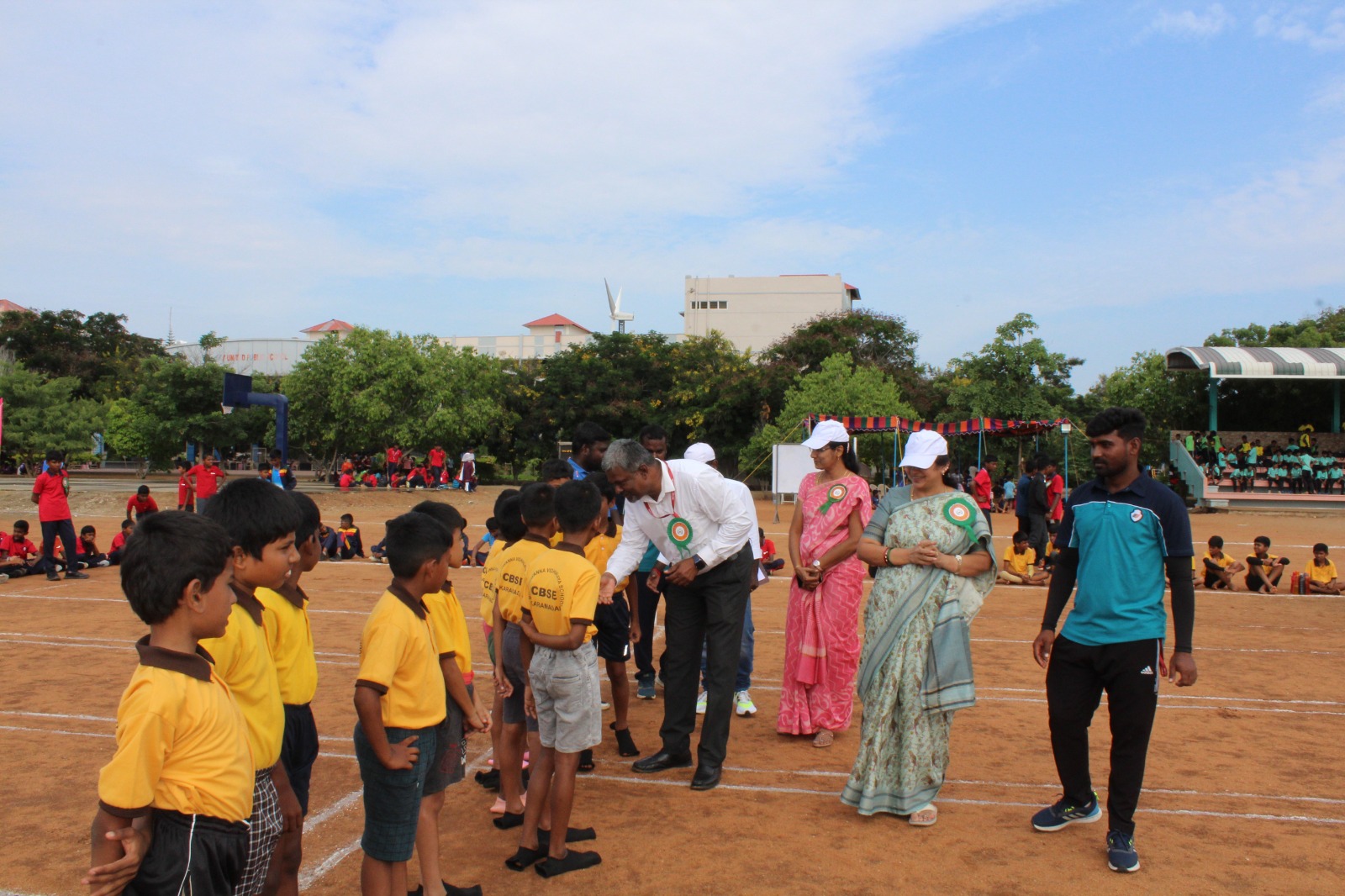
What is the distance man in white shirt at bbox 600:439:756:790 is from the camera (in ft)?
16.3

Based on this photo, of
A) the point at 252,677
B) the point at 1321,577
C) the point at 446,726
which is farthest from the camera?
the point at 1321,577

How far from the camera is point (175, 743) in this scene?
2.14m

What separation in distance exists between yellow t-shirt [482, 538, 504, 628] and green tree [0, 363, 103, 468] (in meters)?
39.0

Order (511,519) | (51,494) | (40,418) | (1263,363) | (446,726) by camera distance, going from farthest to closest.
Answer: (40,418), (1263,363), (51,494), (511,519), (446,726)

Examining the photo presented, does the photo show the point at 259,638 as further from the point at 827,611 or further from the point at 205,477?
the point at 205,477

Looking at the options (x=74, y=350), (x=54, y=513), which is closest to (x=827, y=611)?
(x=54, y=513)

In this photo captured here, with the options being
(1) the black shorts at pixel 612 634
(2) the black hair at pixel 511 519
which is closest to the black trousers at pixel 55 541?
(1) the black shorts at pixel 612 634

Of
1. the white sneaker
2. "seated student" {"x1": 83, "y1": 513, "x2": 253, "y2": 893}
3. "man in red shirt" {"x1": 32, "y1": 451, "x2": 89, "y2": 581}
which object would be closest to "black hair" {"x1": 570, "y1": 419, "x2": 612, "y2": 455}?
the white sneaker

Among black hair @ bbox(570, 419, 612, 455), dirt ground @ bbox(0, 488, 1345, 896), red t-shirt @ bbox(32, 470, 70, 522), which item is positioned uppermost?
black hair @ bbox(570, 419, 612, 455)

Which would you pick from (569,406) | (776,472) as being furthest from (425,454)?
(776,472)

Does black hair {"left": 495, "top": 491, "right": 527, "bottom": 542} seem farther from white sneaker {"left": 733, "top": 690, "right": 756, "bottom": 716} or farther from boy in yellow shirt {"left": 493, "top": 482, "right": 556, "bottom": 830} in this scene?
white sneaker {"left": 733, "top": 690, "right": 756, "bottom": 716}

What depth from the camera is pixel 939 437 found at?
4.68 meters

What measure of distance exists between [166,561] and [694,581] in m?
3.17

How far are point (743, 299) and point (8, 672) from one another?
64.3m
